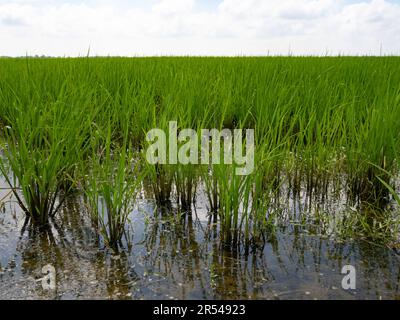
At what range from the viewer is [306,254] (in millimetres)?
1772

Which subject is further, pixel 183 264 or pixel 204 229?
pixel 204 229

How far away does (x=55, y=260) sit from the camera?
68.0 inches

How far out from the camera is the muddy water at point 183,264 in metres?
1.52

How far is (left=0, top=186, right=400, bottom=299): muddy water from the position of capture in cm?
152

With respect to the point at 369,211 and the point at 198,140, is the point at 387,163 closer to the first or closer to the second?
the point at 369,211

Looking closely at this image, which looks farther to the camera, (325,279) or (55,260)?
(55,260)

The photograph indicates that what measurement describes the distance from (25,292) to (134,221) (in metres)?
0.67

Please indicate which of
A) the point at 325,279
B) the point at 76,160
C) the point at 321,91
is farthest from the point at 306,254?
the point at 321,91

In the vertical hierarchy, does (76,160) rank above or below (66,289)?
above

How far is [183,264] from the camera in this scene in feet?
5.53

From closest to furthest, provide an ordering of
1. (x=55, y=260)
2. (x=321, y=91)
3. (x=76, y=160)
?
(x=55, y=260) < (x=76, y=160) < (x=321, y=91)
